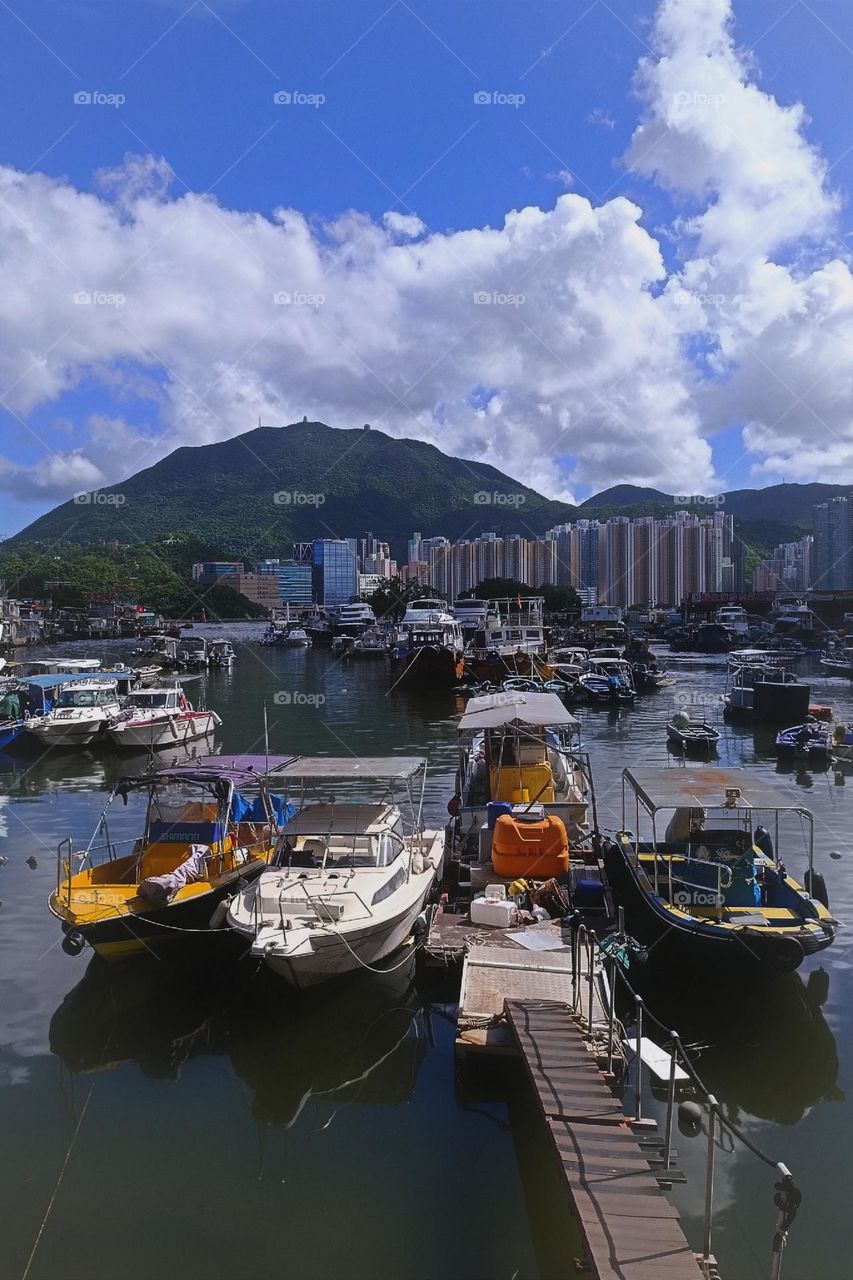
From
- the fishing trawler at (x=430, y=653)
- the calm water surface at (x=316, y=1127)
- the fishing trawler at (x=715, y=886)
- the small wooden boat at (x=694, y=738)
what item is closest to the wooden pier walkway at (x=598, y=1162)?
the calm water surface at (x=316, y=1127)

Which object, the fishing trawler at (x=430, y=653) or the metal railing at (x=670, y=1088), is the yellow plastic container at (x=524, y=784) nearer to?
the metal railing at (x=670, y=1088)

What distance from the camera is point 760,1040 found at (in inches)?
389

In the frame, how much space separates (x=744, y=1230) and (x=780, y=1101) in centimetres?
232

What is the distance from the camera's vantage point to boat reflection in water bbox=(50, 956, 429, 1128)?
9.03 m

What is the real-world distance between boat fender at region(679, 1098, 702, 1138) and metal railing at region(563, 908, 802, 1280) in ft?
0.34

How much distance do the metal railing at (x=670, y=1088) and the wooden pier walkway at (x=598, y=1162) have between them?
0.99 feet

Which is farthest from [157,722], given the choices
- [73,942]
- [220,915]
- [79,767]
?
[220,915]

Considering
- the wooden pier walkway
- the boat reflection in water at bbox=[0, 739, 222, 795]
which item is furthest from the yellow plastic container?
the boat reflection in water at bbox=[0, 739, 222, 795]

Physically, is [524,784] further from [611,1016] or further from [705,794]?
[611,1016]

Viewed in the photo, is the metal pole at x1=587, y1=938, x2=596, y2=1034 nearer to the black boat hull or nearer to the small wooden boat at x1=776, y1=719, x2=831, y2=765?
the black boat hull

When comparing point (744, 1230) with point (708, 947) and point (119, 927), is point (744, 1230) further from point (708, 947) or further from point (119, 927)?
point (119, 927)

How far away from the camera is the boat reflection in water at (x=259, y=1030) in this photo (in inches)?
356

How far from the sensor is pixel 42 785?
80.5 ft

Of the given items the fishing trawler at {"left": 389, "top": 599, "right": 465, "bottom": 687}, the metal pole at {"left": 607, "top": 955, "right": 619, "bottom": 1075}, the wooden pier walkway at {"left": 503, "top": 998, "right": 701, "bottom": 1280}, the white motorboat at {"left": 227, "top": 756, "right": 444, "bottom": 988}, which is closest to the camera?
the wooden pier walkway at {"left": 503, "top": 998, "right": 701, "bottom": 1280}
